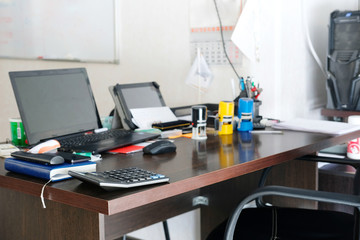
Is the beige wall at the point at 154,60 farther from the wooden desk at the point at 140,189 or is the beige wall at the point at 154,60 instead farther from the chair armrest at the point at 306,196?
the chair armrest at the point at 306,196

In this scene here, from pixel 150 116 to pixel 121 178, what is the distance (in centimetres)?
100

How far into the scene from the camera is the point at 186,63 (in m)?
3.01

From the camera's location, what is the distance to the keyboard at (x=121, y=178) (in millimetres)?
1097

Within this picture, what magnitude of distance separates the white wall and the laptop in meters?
0.96

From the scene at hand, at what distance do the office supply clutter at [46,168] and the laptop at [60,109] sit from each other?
0.69ft

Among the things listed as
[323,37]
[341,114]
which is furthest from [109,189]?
[323,37]

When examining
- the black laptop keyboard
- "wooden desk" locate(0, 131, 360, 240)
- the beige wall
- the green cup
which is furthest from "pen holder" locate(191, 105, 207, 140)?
the beige wall

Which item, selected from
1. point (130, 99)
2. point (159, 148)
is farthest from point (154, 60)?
point (159, 148)

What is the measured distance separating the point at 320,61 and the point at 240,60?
589mm

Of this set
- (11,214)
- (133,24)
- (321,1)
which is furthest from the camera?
(133,24)

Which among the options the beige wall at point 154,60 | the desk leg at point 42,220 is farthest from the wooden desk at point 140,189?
the beige wall at point 154,60

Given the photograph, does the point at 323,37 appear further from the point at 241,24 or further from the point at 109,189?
the point at 109,189

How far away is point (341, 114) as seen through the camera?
280 cm

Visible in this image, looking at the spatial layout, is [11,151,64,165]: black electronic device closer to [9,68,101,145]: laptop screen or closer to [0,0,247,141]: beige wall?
[9,68,101,145]: laptop screen
